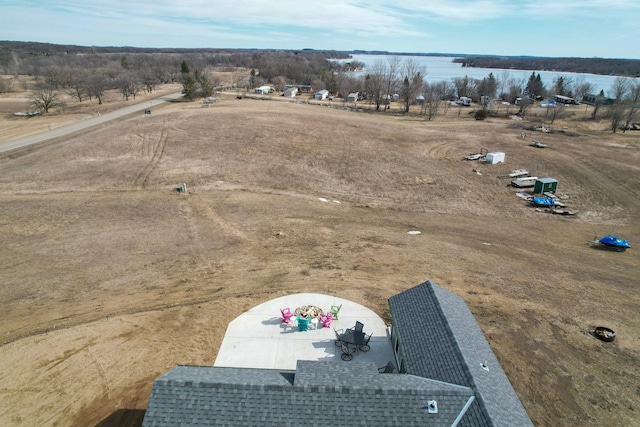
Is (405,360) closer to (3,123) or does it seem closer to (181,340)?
(181,340)

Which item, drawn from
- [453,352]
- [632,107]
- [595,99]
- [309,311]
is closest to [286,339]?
[309,311]

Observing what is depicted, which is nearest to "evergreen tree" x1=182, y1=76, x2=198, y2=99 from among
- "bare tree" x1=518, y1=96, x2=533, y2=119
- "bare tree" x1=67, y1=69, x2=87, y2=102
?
"bare tree" x1=67, y1=69, x2=87, y2=102

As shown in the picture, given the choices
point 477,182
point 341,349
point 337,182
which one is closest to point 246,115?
point 337,182

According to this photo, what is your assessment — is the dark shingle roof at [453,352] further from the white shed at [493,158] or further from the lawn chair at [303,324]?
the white shed at [493,158]

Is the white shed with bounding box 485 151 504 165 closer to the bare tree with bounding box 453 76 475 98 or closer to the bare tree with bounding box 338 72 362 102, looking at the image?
the bare tree with bounding box 338 72 362 102

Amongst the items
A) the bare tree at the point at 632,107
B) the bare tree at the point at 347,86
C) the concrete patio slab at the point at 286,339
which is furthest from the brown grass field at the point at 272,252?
the bare tree at the point at 347,86

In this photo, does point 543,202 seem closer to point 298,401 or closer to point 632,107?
point 298,401
